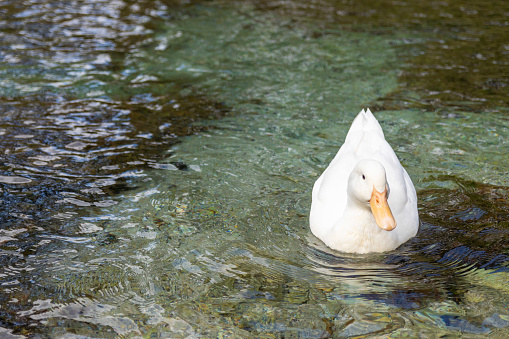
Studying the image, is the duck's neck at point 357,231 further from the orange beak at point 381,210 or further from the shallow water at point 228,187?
the orange beak at point 381,210

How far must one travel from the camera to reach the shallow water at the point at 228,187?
414cm

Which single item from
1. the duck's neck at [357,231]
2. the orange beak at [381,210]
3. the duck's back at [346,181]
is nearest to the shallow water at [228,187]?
the duck's neck at [357,231]

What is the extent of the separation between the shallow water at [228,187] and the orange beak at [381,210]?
46cm

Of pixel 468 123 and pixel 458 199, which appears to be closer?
pixel 458 199

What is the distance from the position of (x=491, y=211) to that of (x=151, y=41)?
7299mm

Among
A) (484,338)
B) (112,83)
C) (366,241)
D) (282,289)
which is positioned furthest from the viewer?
(112,83)

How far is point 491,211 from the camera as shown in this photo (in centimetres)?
541

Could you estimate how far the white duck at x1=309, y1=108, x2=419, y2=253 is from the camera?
4.48 m

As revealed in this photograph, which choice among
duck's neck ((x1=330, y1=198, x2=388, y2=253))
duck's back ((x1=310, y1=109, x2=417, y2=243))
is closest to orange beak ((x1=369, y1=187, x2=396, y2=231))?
duck's neck ((x1=330, y1=198, x2=388, y2=253))

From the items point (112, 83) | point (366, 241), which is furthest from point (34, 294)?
point (112, 83)

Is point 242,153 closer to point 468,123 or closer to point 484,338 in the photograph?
point 468,123

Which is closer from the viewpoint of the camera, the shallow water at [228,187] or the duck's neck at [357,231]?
the shallow water at [228,187]

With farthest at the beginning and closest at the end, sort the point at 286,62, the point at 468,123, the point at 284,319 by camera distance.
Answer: the point at 286,62 < the point at 468,123 < the point at 284,319

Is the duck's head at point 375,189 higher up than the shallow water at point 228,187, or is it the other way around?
the duck's head at point 375,189
